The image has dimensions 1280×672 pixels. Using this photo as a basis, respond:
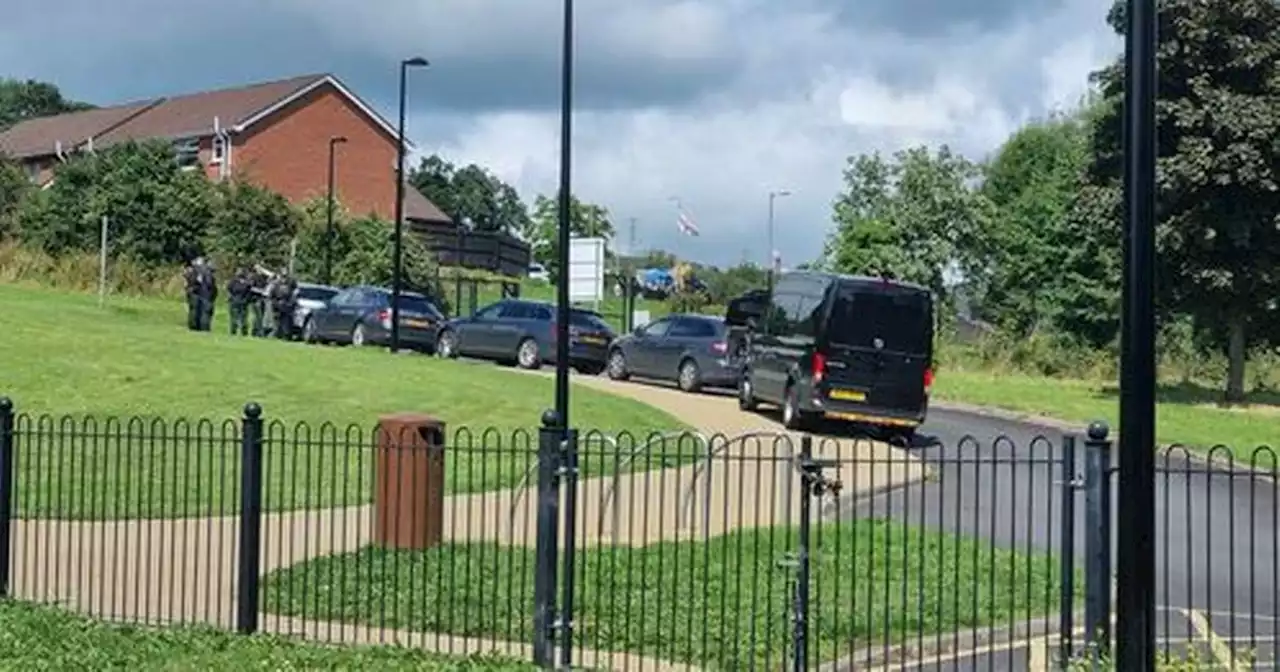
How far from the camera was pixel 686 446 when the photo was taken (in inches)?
797

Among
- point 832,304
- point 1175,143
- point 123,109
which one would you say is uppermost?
point 123,109

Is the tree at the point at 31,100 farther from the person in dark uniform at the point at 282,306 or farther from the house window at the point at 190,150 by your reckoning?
the person in dark uniform at the point at 282,306

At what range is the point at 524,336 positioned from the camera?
36.0 metres

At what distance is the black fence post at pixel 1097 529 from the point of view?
8.54 metres

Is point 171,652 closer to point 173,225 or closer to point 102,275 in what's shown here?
point 102,275

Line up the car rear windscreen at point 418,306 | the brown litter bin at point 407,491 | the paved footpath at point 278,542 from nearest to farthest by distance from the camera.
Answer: the paved footpath at point 278,542 < the brown litter bin at point 407,491 < the car rear windscreen at point 418,306

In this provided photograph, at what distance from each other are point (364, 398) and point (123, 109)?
2686 inches

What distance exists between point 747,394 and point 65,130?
66.9 m

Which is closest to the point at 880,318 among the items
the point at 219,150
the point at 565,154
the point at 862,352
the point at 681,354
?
the point at 862,352

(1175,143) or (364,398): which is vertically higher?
(1175,143)

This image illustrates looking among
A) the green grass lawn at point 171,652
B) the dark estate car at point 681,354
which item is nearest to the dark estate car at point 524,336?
the dark estate car at point 681,354

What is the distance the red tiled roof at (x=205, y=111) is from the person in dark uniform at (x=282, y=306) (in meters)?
34.6

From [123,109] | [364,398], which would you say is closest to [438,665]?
[364,398]

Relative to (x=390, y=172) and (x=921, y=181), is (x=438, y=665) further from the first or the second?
(x=390, y=172)
